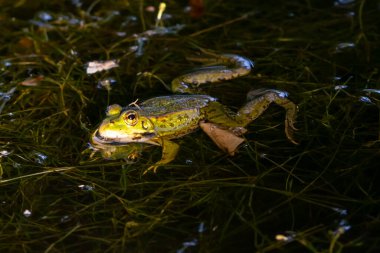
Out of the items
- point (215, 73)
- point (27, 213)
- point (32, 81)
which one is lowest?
point (27, 213)

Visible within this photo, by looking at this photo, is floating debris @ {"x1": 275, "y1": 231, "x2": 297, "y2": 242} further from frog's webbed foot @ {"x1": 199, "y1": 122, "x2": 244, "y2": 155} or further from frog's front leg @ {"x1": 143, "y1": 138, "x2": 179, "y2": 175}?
frog's front leg @ {"x1": 143, "y1": 138, "x2": 179, "y2": 175}

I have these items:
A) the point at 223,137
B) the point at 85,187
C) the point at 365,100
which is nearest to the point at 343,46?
the point at 365,100

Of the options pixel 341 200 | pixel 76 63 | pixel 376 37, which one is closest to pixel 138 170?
pixel 341 200

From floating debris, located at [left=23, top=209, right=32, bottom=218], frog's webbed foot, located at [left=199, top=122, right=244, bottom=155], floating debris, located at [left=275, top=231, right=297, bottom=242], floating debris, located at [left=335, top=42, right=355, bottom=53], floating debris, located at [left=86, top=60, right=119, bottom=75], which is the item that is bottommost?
floating debris, located at [left=23, top=209, right=32, bottom=218]

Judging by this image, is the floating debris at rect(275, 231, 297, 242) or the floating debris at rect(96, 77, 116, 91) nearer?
the floating debris at rect(275, 231, 297, 242)

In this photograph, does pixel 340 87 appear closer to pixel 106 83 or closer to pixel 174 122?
pixel 174 122

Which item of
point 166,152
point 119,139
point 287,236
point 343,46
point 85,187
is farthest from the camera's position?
point 343,46

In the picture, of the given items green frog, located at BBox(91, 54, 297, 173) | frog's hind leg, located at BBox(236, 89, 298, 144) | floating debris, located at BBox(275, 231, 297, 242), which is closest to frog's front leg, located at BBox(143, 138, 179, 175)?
green frog, located at BBox(91, 54, 297, 173)
